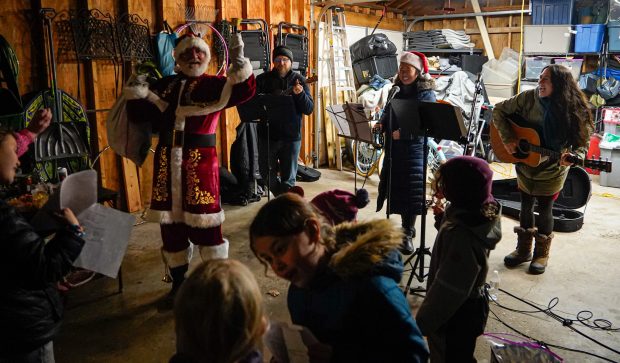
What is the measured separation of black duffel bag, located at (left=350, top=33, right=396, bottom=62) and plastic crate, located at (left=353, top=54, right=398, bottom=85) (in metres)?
0.07

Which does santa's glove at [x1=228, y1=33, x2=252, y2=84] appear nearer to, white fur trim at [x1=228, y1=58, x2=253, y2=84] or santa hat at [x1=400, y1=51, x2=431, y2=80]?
white fur trim at [x1=228, y1=58, x2=253, y2=84]

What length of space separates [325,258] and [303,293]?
0.36ft

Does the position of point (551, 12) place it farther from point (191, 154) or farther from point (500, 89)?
point (191, 154)

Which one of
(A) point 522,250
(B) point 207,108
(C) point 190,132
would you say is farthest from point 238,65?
(A) point 522,250

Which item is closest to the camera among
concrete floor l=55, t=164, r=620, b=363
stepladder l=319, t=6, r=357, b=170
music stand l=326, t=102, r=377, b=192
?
concrete floor l=55, t=164, r=620, b=363

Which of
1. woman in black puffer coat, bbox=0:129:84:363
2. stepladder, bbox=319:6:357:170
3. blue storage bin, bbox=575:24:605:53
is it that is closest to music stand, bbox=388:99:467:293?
woman in black puffer coat, bbox=0:129:84:363

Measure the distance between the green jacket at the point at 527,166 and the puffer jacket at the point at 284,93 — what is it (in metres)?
1.55

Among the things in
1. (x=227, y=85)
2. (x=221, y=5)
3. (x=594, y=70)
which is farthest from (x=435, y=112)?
(x=594, y=70)

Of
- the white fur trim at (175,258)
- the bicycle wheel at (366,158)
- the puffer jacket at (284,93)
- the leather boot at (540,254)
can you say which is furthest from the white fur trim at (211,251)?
the bicycle wheel at (366,158)

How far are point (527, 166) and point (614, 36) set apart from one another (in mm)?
4732

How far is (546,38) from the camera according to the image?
24.3ft

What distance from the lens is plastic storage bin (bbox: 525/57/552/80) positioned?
7.52 meters

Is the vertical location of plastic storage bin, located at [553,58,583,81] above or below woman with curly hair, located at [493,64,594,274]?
above

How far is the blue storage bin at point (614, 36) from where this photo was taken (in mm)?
6681
